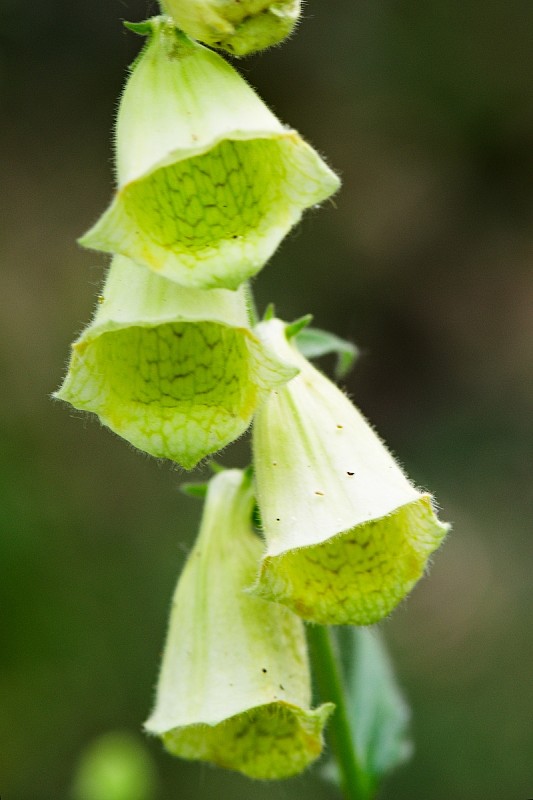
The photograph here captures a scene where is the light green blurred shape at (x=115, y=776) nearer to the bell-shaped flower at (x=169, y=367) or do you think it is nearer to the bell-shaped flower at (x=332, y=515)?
the bell-shaped flower at (x=332, y=515)

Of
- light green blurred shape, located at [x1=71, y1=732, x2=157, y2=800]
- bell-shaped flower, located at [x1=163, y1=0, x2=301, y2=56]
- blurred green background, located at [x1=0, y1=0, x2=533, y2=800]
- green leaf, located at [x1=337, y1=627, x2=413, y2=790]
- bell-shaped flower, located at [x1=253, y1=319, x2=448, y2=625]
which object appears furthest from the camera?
blurred green background, located at [x1=0, y1=0, x2=533, y2=800]

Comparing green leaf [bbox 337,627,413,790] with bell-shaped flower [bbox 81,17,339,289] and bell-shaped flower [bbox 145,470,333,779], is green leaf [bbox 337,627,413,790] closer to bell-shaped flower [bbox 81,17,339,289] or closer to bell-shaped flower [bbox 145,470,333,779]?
bell-shaped flower [bbox 145,470,333,779]

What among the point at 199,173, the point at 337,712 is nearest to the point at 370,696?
the point at 337,712

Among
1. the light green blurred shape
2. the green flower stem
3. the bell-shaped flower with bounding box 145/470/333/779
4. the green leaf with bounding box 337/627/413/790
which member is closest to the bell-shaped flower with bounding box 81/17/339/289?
the bell-shaped flower with bounding box 145/470/333/779

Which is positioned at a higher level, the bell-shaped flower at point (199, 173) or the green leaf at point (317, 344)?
the bell-shaped flower at point (199, 173)

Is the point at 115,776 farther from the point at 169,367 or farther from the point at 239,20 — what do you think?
the point at 239,20

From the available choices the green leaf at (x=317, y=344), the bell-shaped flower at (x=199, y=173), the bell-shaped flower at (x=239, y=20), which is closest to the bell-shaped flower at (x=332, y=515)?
the green leaf at (x=317, y=344)
